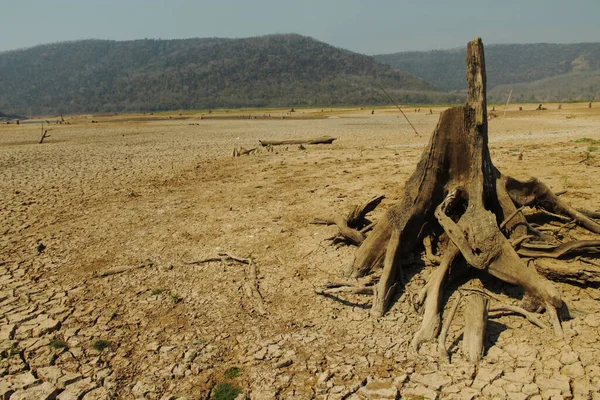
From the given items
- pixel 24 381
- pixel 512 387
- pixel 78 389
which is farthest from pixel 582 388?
pixel 24 381

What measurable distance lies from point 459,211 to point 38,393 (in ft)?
15.4

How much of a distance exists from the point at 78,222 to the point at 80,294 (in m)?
3.58

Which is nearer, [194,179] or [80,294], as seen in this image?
[80,294]

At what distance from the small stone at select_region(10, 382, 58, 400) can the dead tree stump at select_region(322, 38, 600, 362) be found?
3.04 meters

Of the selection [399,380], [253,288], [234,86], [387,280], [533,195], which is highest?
[234,86]

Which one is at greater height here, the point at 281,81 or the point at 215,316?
the point at 281,81

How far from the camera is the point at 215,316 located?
5047 mm

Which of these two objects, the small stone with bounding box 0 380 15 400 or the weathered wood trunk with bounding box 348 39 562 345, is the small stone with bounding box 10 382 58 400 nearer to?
the small stone with bounding box 0 380 15 400

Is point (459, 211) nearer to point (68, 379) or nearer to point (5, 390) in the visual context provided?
point (68, 379)

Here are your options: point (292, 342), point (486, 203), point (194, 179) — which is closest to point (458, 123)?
point (486, 203)

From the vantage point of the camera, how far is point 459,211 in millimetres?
5648

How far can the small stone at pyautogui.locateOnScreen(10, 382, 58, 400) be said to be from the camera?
3900 mm

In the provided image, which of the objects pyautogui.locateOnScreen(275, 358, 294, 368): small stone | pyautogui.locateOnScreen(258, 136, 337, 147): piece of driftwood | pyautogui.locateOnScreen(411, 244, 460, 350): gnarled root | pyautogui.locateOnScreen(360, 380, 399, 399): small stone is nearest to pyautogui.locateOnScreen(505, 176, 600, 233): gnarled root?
pyautogui.locateOnScreen(411, 244, 460, 350): gnarled root

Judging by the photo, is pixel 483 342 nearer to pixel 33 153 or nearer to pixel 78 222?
pixel 78 222
